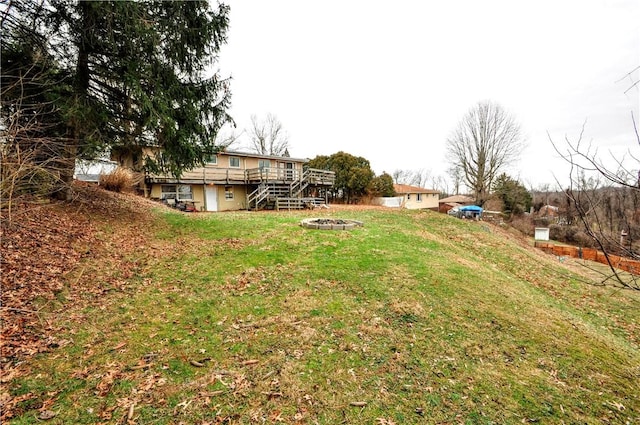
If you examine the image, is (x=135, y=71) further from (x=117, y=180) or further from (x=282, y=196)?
(x=282, y=196)

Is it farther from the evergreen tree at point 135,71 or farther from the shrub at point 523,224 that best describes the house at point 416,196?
the evergreen tree at point 135,71

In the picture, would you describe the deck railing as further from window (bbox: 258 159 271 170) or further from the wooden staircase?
window (bbox: 258 159 271 170)

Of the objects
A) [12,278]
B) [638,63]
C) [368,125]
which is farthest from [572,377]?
[368,125]

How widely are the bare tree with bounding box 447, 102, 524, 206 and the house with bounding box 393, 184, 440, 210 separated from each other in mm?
9624

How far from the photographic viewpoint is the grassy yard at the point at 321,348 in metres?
2.91

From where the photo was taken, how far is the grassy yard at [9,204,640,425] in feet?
9.53

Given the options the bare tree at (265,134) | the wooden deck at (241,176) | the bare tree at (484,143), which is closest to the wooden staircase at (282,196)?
the wooden deck at (241,176)

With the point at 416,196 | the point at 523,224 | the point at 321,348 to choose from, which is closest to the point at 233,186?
the point at 321,348

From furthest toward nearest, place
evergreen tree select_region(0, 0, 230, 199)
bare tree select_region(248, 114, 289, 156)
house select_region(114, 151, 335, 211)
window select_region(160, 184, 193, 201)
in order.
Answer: bare tree select_region(248, 114, 289, 156) → house select_region(114, 151, 335, 211) → window select_region(160, 184, 193, 201) → evergreen tree select_region(0, 0, 230, 199)

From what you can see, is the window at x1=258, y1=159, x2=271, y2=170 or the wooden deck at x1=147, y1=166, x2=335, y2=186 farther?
the window at x1=258, y1=159, x2=271, y2=170

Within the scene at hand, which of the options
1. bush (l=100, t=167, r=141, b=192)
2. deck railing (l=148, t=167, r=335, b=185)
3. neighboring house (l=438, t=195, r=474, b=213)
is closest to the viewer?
bush (l=100, t=167, r=141, b=192)

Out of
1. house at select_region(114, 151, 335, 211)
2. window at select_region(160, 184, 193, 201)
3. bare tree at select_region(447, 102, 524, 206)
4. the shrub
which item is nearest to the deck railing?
house at select_region(114, 151, 335, 211)

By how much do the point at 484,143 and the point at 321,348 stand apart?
28.7m

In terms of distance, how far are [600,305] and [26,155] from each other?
13434mm
